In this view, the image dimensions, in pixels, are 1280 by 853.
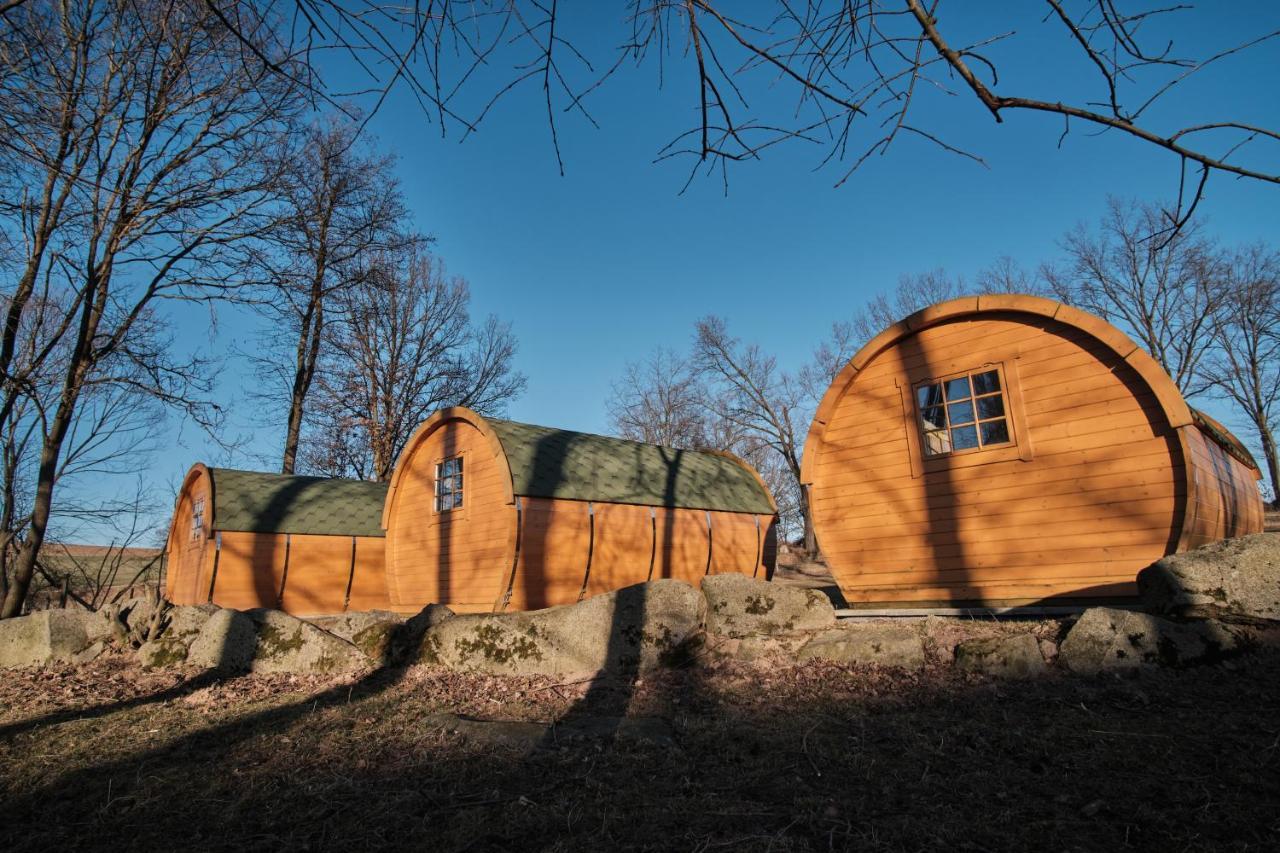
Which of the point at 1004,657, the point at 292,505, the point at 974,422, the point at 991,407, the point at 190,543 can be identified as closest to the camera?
the point at 1004,657

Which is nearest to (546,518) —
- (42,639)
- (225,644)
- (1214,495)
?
(225,644)

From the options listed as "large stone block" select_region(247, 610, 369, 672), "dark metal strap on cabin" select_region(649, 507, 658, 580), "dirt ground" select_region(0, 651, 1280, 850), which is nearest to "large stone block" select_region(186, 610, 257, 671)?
"large stone block" select_region(247, 610, 369, 672)

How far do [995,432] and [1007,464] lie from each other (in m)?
0.48

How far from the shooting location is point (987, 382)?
377 inches

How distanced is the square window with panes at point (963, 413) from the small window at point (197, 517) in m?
14.5

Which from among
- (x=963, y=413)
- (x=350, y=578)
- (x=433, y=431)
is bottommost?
(x=350, y=578)

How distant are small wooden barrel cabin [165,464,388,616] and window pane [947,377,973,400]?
40.8ft

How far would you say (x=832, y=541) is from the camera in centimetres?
1090

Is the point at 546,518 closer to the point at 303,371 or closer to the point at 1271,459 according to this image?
the point at 303,371

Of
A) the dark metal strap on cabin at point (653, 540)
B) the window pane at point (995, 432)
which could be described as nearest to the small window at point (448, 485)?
the dark metal strap on cabin at point (653, 540)

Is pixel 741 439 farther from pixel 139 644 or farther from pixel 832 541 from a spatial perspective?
pixel 139 644

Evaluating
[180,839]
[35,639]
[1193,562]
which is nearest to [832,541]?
[1193,562]

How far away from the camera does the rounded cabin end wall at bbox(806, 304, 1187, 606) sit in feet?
27.0

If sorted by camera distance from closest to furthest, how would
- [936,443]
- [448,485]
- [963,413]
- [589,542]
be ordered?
[963,413], [936,443], [589,542], [448,485]
